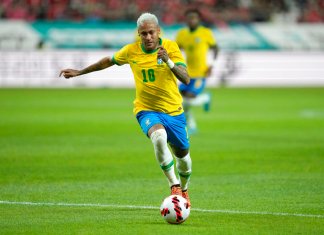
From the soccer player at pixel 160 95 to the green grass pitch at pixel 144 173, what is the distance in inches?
23.2

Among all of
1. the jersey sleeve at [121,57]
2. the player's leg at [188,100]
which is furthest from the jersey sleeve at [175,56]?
the player's leg at [188,100]

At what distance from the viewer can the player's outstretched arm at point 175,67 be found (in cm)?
953

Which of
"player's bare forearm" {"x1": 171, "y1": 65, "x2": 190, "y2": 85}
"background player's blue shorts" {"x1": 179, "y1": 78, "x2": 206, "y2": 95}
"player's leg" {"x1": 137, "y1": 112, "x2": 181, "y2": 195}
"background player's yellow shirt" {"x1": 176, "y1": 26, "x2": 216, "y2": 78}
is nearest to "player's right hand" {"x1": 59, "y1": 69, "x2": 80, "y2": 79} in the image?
"player's leg" {"x1": 137, "y1": 112, "x2": 181, "y2": 195}

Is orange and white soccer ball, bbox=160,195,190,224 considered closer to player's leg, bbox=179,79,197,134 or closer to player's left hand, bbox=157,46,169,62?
player's left hand, bbox=157,46,169,62

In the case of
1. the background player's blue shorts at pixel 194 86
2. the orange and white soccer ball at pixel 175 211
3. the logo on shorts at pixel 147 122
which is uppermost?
the logo on shorts at pixel 147 122

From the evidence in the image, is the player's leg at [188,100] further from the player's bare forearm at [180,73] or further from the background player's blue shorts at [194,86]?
the player's bare forearm at [180,73]

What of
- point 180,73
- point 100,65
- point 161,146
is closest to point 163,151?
point 161,146

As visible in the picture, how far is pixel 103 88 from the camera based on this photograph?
36.8 metres

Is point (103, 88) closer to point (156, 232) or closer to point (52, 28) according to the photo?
point (52, 28)

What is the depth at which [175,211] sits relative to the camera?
9016 millimetres

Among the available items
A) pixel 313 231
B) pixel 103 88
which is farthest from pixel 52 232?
pixel 103 88

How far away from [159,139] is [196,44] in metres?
11.8

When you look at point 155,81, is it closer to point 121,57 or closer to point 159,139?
point 121,57

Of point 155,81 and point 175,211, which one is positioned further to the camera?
point 155,81
